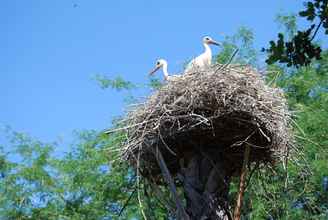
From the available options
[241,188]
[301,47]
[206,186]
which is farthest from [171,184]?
[301,47]

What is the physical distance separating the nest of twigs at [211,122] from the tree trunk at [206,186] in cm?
16

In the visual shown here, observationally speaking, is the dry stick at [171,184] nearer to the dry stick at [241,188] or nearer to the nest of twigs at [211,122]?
the nest of twigs at [211,122]

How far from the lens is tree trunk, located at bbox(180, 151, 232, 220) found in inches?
275

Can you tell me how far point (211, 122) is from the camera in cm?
712

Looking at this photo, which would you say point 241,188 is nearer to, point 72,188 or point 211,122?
point 211,122

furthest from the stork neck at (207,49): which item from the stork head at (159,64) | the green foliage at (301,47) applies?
the green foliage at (301,47)

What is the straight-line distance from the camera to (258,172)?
8086 mm

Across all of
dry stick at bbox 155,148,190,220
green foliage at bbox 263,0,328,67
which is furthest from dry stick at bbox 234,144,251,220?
green foliage at bbox 263,0,328,67

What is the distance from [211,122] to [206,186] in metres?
0.65

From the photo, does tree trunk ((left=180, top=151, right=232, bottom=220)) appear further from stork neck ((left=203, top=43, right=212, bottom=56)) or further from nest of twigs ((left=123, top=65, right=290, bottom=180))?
stork neck ((left=203, top=43, right=212, bottom=56))

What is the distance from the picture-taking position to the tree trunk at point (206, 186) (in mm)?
6977

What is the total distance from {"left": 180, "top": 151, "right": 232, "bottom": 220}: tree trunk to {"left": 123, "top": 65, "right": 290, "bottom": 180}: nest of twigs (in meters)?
0.16

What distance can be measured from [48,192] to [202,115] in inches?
278

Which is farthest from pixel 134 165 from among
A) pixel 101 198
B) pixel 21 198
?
pixel 21 198
